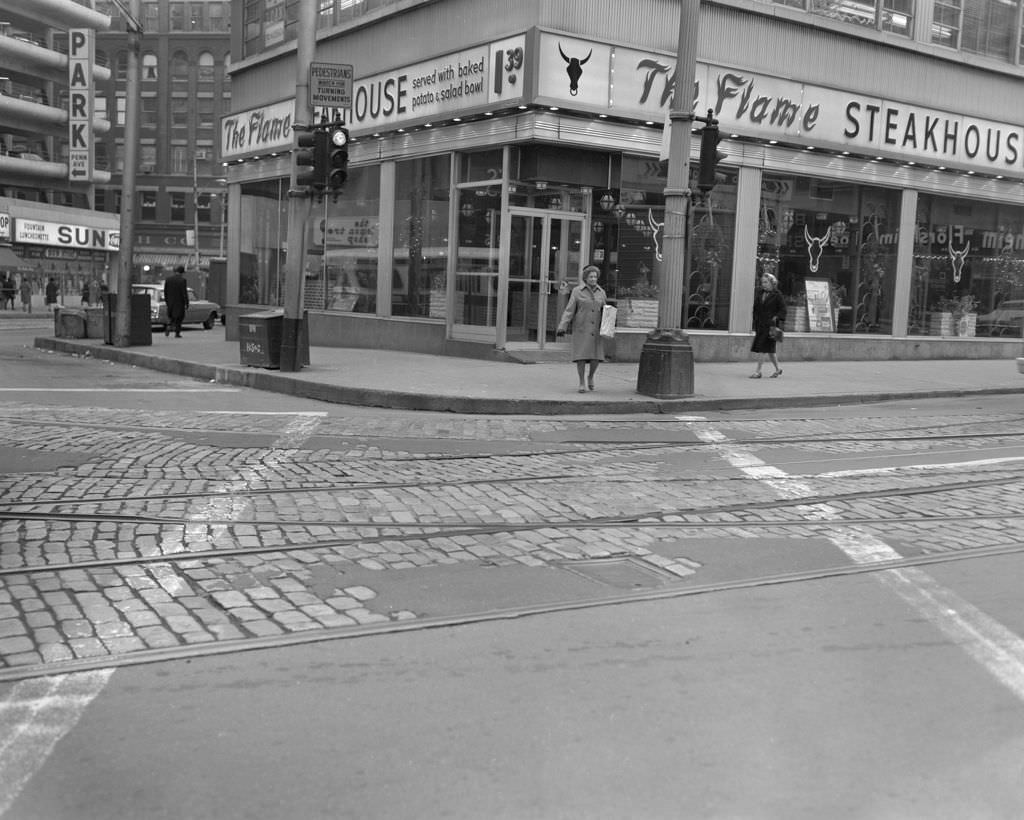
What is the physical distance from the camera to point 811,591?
18.1 ft

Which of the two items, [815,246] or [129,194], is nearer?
[815,246]

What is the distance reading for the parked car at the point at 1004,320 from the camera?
2473cm

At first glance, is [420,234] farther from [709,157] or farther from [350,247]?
[709,157]

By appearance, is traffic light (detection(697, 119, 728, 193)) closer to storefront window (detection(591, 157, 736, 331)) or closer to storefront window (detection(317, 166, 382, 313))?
storefront window (detection(591, 157, 736, 331))

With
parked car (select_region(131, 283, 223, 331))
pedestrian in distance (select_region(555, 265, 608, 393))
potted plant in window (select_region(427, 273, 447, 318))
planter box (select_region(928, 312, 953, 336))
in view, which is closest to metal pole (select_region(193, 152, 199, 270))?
parked car (select_region(131, 283, 223, 331))

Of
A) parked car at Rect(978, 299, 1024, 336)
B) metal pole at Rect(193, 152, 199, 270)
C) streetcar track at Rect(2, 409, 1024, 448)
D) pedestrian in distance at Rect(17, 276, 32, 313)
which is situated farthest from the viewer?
metal pole at Rect(193, 152, 199, 270)

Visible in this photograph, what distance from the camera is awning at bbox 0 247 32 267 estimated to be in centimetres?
5031

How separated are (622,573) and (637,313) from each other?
45.8 feet

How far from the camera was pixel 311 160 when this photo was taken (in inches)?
610

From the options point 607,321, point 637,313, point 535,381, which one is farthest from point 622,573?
point 637,313

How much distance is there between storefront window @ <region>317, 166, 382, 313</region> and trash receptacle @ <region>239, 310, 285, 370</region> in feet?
17.5

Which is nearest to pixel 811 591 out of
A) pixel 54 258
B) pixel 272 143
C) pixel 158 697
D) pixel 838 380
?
pixel 158 697

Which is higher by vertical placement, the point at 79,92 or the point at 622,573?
the point at 79,92

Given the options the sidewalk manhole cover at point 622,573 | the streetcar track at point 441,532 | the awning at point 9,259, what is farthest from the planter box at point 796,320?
the awning at point 9,259
